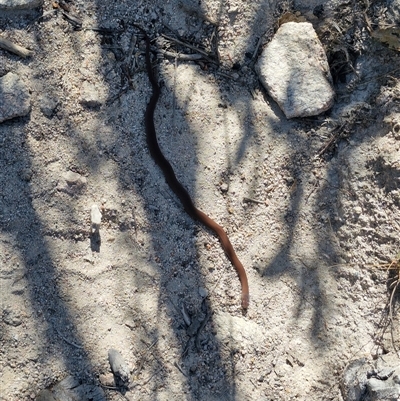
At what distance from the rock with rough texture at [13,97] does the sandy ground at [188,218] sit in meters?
0.07

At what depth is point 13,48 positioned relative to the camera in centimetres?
353

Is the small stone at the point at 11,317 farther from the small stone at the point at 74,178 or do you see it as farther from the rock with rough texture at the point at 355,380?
the rock with rough texture at the point at 355,380

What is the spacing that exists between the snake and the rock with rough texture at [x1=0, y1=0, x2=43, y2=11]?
746mm

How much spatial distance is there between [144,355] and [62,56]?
1982mm

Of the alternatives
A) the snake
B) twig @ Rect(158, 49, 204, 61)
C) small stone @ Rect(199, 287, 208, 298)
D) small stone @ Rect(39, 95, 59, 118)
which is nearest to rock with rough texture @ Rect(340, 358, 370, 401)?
the snake

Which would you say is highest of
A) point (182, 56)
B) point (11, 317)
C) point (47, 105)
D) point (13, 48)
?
point (182, 56)

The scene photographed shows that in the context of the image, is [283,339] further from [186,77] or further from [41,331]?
[186,77]

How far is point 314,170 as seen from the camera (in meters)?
3.71

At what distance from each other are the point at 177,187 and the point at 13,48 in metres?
1.37

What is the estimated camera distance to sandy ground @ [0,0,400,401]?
3379mm

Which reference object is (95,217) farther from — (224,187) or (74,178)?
(224,187)

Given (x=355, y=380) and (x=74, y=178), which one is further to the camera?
(x=74, y=178)

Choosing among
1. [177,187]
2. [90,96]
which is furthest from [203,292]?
[90,96]

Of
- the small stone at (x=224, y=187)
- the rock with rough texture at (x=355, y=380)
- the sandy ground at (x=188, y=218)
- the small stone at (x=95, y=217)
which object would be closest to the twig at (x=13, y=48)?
the sandy ground at (x=188, y=218)
